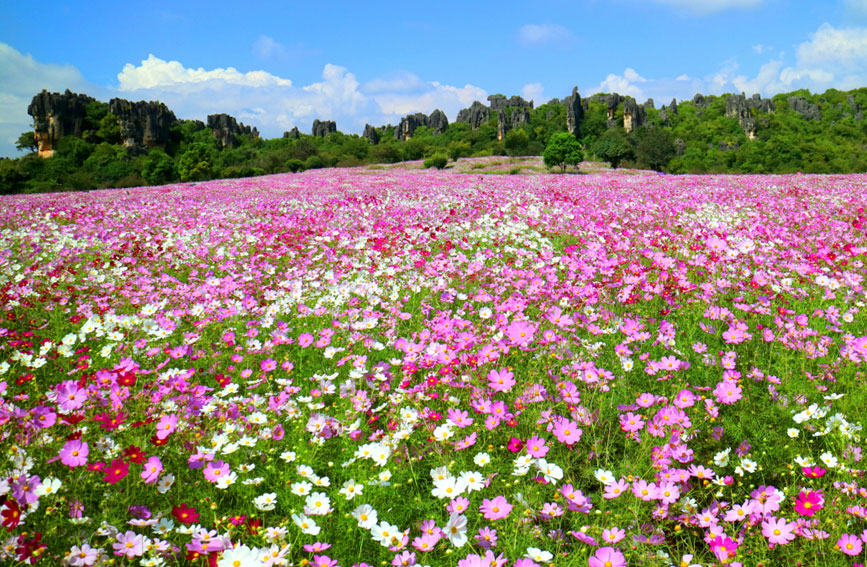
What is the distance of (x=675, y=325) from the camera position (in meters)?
4.15

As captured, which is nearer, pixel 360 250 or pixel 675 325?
pixel 675 325

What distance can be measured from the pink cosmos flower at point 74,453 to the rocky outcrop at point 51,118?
84550 mm

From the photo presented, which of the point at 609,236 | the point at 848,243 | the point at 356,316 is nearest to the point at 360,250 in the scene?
the point at 356,316

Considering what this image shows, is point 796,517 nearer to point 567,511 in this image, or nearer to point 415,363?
point 567,511

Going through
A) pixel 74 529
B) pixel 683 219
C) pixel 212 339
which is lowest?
pixel 74 529

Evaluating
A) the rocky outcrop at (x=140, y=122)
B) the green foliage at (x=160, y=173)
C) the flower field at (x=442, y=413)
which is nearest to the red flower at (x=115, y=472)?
the flower field at (x=442, y=413)

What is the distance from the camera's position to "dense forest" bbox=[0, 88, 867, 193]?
4462 cm

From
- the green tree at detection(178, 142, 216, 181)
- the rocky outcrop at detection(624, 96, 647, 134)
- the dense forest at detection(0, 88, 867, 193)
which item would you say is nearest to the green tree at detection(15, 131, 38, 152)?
the dense forest at detection(0, 88, 867, 193)

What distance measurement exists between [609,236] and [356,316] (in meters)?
4.94

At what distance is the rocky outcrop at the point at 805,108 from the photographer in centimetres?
8400

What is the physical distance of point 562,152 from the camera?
120ft

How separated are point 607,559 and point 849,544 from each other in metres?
0.97

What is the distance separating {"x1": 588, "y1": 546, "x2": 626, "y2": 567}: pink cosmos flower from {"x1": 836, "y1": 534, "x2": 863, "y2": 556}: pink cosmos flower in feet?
2.92

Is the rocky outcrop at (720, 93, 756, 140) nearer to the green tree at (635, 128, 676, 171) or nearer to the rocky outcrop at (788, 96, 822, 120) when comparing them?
the rocky outcrop at (788, 96, 822, 120)
